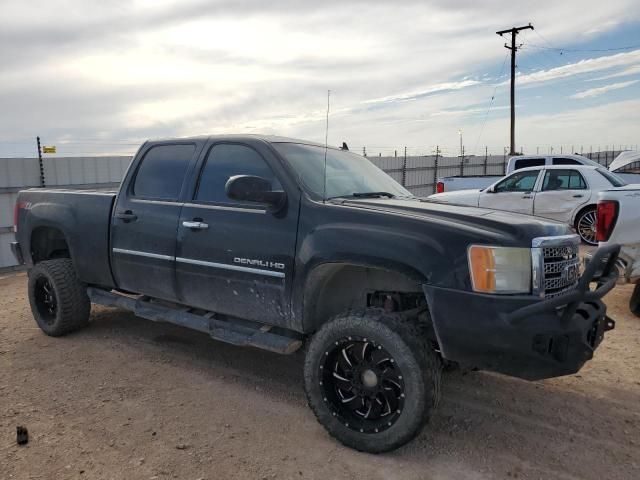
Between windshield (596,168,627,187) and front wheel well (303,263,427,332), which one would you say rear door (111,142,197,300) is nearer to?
front wheel well (303,263,427,332)

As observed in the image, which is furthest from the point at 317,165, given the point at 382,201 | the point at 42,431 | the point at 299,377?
the point at 42,431

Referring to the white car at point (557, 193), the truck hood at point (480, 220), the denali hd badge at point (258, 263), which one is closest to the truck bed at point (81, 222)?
the denali hd badge at point (258, 263)

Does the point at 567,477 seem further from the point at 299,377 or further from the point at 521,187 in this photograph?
the point at 521,187

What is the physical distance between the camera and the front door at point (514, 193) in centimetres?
1119

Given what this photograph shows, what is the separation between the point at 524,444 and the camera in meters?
3.23

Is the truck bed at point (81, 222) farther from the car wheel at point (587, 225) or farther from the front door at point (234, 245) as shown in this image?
the car wheel at point (587, 225)

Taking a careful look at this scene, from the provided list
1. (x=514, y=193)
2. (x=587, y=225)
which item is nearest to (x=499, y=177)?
(x=514, y=193)

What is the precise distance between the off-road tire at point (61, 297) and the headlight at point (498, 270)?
4053 millimetres

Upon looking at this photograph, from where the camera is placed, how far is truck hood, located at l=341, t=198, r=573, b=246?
114 inches

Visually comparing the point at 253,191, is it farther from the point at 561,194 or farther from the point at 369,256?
the point at 561,194

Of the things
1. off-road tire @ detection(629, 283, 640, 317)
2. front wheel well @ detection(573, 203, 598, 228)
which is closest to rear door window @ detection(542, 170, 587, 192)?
front wheel well @ detection(573, 203, 598, 228)

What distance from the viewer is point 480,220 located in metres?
3.10

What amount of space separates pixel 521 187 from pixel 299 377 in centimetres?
873

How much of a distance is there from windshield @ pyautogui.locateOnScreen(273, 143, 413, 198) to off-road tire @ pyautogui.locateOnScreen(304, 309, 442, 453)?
3.26ft
